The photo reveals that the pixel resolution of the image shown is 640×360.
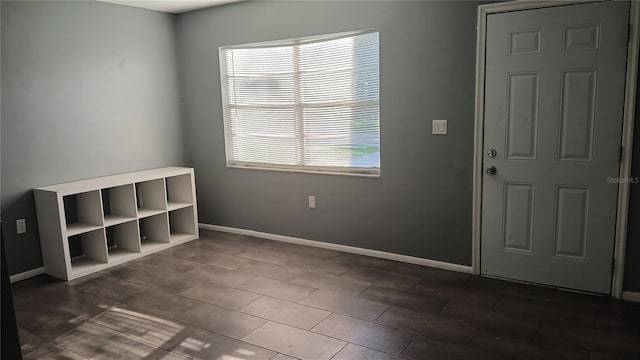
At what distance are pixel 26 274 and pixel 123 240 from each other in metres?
0.81

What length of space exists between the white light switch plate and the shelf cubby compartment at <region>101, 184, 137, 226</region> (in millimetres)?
2650

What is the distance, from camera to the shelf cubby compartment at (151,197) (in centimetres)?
437

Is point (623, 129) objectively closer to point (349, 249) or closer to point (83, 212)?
point (349, 249)

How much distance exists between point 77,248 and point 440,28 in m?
3.61

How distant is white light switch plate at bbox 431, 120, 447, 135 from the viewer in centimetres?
351

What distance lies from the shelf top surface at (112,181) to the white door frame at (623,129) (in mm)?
2756

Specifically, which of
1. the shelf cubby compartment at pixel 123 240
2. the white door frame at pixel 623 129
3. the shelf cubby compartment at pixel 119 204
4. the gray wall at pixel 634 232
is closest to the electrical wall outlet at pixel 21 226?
the shelf cubby compartment at pixel 119 204

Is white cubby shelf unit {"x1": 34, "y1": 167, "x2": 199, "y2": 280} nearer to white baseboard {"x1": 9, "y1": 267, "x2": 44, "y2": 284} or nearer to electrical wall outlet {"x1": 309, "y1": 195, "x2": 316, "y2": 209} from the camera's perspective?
white baseboard {"x1": 9, "y1": 267, "x2": 44, "y2": 284}

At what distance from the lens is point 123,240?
4277 mm

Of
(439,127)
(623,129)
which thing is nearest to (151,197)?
(439,127)

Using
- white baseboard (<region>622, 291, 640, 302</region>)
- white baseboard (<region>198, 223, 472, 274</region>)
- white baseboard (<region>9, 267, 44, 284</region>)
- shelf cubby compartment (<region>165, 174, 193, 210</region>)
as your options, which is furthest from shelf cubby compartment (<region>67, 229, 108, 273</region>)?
white baseboard (<region>622, 291, 640, 302</region>)

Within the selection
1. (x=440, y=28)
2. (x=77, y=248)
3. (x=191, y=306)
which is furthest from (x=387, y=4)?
(x=77, y=248)

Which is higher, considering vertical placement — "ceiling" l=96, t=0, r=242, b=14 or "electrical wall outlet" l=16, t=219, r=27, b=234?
"ceiling" l=96, t=0, r=242, b=14

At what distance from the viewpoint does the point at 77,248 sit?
4.10 meters
